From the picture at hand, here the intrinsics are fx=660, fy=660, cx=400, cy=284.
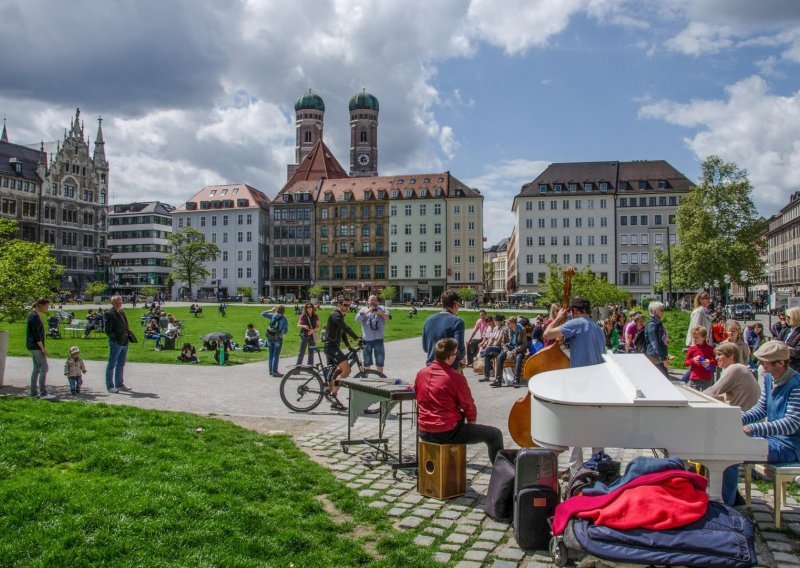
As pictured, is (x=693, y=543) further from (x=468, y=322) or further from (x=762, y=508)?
(x=468, y=322)

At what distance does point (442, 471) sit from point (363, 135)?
5392 inches

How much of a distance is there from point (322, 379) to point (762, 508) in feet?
24.5

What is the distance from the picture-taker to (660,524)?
429 centimetres

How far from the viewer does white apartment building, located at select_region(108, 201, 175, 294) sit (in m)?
124

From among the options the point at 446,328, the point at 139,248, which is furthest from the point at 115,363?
the point at 139,248

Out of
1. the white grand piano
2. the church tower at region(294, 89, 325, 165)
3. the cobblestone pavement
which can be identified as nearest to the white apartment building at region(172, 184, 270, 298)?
the church tower at region(294, 89, 325, 165)

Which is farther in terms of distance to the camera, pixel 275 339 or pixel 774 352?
pixel 275 339

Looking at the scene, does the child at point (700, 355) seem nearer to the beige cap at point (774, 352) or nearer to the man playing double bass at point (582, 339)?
the man playing double bass at point (582, 339)

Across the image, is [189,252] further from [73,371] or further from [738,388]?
[738,388]

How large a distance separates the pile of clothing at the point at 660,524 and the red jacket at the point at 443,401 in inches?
87.4

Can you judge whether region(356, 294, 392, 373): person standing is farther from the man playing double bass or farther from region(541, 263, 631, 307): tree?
region(541, 263, 631, 307): tree

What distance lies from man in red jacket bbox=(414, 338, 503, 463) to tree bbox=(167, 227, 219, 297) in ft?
309

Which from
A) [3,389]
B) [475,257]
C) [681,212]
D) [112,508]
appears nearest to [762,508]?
[112,508]

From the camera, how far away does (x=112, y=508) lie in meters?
5.87
